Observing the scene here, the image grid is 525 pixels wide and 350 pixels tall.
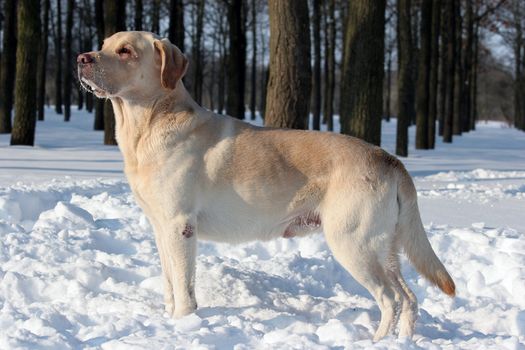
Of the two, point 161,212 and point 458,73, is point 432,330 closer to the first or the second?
point 161,212

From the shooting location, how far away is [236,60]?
2170cm

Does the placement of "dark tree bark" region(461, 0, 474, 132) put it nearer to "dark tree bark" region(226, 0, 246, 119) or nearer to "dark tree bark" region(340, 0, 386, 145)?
"dark tree bark" region(226, 0, 246, 119)

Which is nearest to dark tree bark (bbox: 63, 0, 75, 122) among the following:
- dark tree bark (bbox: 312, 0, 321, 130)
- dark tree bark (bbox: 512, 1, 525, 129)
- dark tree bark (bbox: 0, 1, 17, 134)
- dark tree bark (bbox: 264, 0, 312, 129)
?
dark tree bark (bbox: 0, 1, 17, 134)

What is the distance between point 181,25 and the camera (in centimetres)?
2630

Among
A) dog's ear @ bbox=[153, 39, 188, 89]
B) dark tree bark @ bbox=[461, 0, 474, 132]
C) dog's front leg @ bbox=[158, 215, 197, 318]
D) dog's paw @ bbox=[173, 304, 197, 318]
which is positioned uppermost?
dark tree bark @ bbox=[461, 0, 474, 132]

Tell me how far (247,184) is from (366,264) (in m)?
0.87

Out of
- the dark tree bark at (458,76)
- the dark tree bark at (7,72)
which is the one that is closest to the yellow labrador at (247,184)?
the dark tree bark at (7,72)

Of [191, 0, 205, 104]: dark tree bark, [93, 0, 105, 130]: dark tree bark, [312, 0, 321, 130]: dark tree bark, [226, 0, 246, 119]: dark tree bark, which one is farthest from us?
[191, 0, 205, 104]: dark tree bark

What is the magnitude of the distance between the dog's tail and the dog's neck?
4.54 feet

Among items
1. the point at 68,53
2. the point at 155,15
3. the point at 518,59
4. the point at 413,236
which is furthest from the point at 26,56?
the point at 518,59

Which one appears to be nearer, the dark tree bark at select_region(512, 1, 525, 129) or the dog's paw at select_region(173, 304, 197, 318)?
the dog's paw at select_region(173, 304, 197, 318)

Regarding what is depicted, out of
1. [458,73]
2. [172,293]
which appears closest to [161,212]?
[172,293]

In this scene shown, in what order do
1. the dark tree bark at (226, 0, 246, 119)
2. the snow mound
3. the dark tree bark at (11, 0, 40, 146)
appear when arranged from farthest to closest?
the dark tree bark at (226, 0, 246, 119)
the dark tree bark at (11, 0, 40, 146)
the snow mound

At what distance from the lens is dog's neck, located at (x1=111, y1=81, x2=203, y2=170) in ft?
13.7
